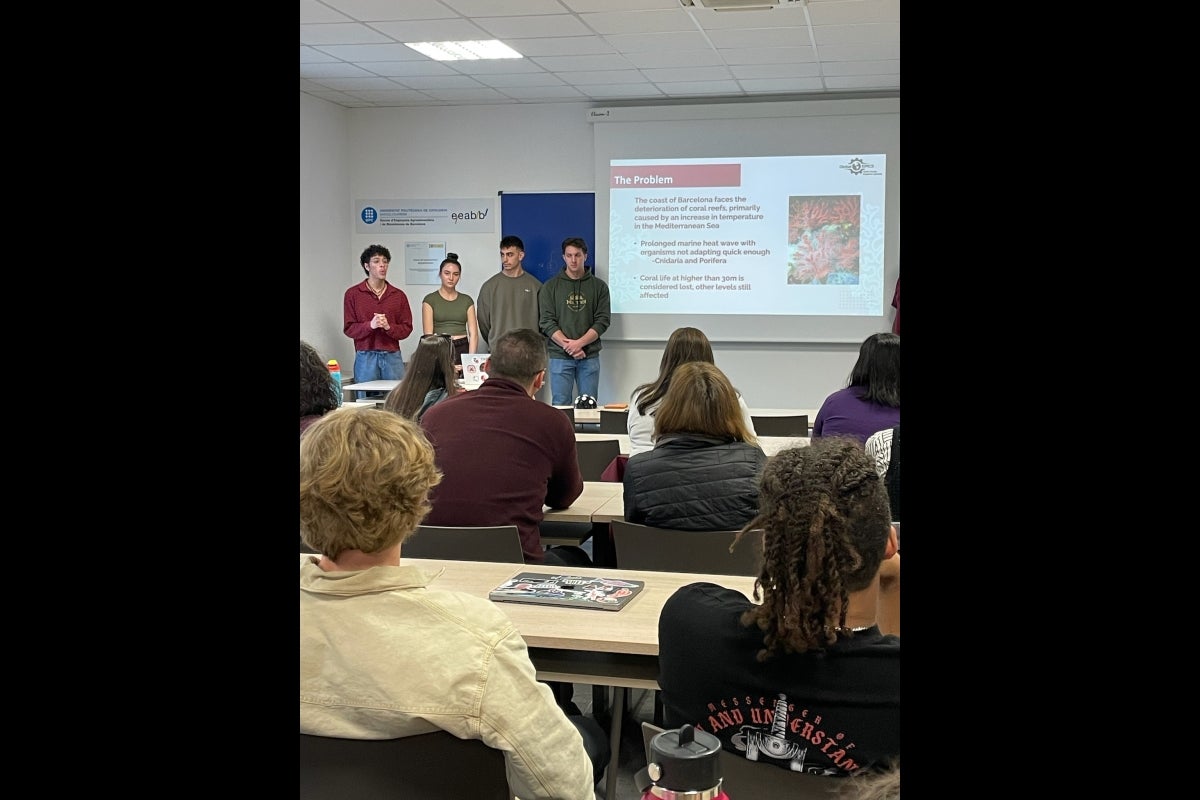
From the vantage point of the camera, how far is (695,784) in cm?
77

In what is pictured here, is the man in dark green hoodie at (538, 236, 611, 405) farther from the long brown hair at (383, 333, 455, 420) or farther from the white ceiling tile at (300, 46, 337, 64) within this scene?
the long brown hair at (383, 333, 455, 420)

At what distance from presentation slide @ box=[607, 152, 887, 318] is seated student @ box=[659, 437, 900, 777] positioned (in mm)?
6379

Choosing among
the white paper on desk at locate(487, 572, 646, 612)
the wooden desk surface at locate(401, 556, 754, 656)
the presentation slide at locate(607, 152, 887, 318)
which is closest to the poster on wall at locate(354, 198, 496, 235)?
the presentation slide at locate(607, 152, 887, 318)

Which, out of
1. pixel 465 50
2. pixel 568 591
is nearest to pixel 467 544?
pixel 568 591

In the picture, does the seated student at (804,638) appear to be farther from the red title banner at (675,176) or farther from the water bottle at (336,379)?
the red title banner at (675,176)

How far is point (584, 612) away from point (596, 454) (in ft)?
6.63

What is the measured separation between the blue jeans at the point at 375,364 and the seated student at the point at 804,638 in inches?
267

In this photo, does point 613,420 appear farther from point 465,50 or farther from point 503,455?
point 465,50

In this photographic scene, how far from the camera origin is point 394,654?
1.42 meters
